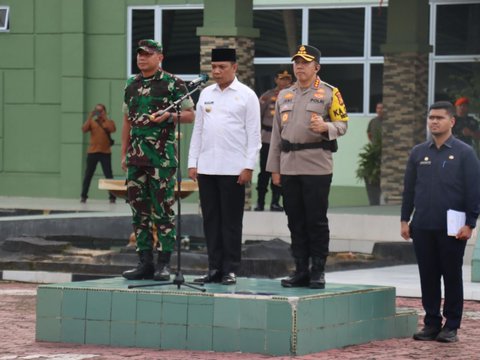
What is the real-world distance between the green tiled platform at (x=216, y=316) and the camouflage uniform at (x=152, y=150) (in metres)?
0.62

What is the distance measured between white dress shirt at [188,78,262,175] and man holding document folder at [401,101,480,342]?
1.26 m

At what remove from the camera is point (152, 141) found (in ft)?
42.1

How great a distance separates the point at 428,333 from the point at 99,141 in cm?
1894

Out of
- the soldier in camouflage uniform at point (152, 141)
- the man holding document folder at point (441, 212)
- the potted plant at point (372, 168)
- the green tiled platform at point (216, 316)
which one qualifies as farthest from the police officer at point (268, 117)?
the green tiled platform at point (216, 316)

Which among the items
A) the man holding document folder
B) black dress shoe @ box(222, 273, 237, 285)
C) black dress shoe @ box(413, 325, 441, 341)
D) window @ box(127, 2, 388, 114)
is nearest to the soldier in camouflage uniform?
black dress shoe @ box(222, 273, 237, 285)

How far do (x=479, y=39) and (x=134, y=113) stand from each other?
17.5m

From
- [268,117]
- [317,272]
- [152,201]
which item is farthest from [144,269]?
[268,117]

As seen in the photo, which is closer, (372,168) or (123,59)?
(372,168)

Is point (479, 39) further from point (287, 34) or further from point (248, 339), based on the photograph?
point (248, 339)

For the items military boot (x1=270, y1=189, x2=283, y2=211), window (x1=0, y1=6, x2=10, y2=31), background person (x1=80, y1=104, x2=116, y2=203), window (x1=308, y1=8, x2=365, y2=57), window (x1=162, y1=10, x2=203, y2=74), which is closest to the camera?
military boot (x1=270, y1=189, x2=283, y2=211)

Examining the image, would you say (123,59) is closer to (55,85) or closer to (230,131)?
(55,85)

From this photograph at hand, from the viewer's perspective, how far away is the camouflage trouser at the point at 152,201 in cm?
1288

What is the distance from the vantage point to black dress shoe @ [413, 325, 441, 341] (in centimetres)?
1273

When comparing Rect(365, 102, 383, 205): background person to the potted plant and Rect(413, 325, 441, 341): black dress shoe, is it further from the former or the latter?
Rect(413, 325, 441, 341): black dress shoe
